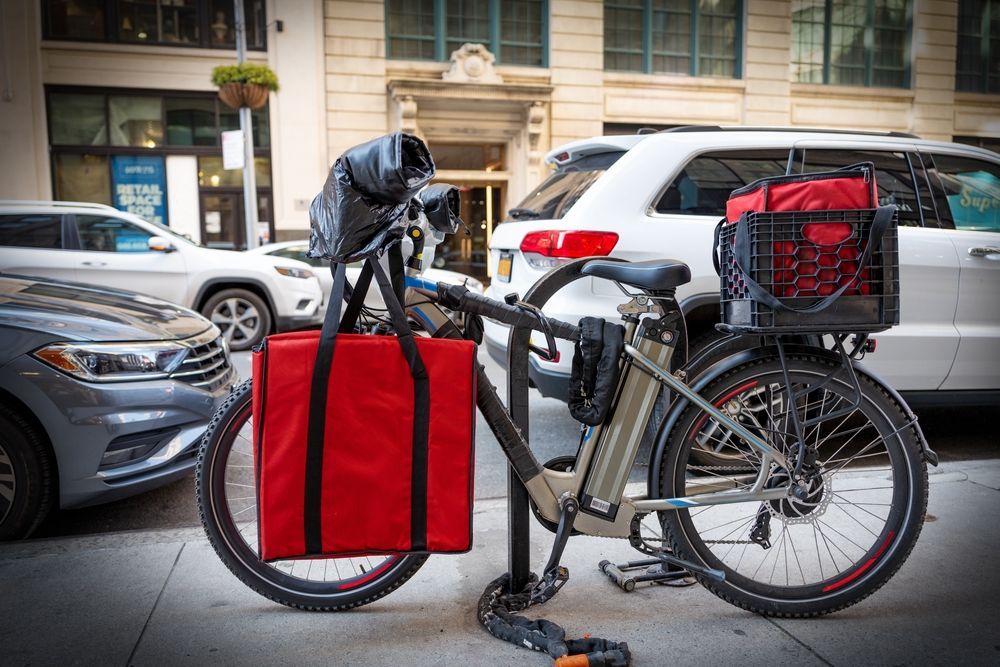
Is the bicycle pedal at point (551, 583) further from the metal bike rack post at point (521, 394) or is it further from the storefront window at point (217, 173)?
the storefront window at point (217, 173)

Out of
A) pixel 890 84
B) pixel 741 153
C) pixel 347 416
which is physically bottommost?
pixel 347 416

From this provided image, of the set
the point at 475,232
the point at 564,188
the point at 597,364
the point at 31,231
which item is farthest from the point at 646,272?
the point at 475,232

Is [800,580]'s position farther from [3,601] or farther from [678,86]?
[678,86]

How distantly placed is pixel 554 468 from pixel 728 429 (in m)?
0.59

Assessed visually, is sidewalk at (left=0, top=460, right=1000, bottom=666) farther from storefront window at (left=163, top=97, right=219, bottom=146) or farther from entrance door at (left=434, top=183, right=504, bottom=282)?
storefront window at (left=163, top=97, right=219, bottom=146)

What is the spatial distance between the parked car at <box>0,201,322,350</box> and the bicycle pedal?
739 cm

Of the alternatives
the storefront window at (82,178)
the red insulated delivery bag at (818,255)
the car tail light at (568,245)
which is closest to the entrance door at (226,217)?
the storefront window at (82,178)

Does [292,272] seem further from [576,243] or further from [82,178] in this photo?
[82,178]

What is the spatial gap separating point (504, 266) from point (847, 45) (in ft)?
50.9

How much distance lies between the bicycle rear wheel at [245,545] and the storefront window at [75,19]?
53.8 feet

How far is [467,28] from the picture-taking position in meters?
16.8

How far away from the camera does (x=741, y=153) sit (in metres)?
4.30

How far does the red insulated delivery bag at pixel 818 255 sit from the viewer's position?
2.27 m

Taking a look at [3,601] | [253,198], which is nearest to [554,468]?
[3,601]
